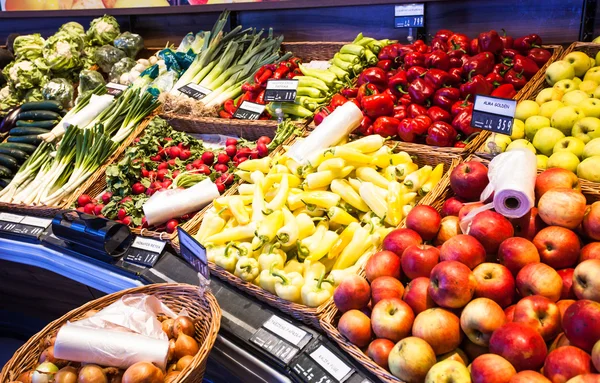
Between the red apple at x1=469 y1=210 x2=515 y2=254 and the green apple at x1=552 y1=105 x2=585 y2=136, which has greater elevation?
the green apple at x1=552 y1=105 x2=585 y2=136

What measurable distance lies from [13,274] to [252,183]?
187cm

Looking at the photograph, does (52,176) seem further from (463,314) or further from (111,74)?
(463,314)

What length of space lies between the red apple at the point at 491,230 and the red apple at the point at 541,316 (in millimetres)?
296

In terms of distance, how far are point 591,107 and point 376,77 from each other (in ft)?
4.18

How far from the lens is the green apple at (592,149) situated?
2.15 metres

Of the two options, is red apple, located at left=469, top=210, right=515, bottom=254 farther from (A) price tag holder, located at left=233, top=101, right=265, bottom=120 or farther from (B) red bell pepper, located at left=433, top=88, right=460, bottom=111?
(A) price tag holder, located at left=233, top=101, right=265, bottom=120

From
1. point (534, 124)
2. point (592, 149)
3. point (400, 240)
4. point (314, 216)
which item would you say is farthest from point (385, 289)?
point (534, 124)

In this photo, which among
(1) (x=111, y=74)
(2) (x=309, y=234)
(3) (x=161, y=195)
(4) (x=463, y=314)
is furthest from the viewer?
(1) (x=111, y=74)

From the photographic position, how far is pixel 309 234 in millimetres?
2332

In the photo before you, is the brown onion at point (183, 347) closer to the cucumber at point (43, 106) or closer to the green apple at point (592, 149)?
the green apple at point (592, 149)

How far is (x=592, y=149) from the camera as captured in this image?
217 centimetres

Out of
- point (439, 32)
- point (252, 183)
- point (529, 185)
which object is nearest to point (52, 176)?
point (252, 183)

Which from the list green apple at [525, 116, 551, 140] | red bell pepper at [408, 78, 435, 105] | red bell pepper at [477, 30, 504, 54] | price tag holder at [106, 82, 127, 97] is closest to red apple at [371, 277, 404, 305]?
green apple at [525, 116, 551, 140]

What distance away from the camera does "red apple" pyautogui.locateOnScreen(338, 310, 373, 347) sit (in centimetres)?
171
